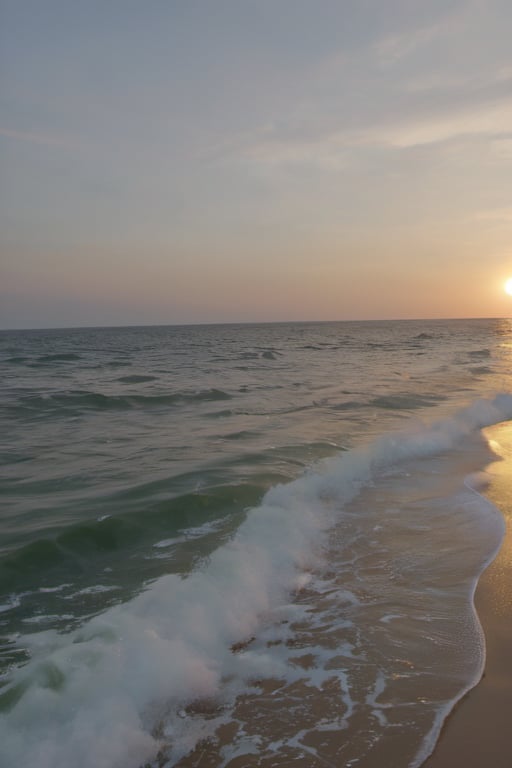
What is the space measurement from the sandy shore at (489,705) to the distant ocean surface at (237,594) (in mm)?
81

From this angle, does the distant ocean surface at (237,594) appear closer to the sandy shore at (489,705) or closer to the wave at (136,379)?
the sandy shore at (489,705)

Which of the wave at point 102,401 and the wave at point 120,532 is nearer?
the wave at point 120,532

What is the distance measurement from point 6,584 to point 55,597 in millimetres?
520

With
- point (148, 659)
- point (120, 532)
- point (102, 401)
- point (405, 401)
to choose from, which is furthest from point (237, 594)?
point (405, 401)

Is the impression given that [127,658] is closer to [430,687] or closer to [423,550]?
[430,687]

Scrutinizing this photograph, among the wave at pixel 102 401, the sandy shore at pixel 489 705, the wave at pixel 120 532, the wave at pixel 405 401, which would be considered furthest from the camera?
the wave at pixel 405 401

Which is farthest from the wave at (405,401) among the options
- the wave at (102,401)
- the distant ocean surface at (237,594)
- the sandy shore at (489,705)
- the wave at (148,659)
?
the sandy shore at (489,705)

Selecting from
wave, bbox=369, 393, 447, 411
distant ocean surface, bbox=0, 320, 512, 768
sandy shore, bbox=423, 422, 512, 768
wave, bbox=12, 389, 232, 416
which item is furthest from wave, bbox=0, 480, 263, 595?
wave, bbox=369, 393, 447, 411

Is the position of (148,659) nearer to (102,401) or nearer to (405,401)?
(102,401)

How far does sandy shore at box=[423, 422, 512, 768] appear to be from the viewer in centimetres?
273

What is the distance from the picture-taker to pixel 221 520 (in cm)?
625

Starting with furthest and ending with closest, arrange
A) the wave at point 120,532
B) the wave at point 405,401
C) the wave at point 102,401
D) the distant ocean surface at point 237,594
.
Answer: the wave at point 405,401
the wave at point 102,401
the wave at point 120,532
the distant ocean surface at point 237,594

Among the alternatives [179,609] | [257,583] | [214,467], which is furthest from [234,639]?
[214,467]

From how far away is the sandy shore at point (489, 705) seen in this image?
2729 mm
